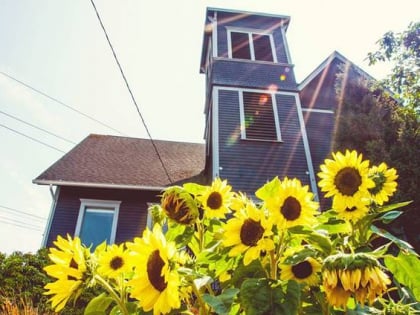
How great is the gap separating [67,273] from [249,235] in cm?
49

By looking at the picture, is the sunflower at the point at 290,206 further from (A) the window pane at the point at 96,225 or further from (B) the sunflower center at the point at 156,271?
(A) the window pane at the point at 96,225

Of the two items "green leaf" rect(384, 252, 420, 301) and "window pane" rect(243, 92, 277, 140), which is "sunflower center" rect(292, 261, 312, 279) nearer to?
"green leaf" rect(384, 252, 420, 301)

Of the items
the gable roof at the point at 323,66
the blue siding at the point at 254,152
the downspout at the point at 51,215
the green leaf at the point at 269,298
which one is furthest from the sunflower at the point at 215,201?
the gable roof at the point at 323,66

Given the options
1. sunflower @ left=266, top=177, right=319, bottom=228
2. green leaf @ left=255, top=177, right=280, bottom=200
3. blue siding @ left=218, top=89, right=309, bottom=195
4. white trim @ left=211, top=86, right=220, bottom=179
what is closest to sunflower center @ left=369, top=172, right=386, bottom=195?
sunflower @ left=266, top=177, right=319, bottom=228

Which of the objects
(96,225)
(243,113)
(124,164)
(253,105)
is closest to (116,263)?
(243,113)

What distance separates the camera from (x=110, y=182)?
9.17m

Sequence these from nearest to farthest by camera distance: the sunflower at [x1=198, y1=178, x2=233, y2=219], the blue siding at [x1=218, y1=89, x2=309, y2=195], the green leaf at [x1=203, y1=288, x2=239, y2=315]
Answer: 1. the green leaf at [x1=203, y1=288, x2=239, y2=315]
2. the sunflower at [x1=198, y1=178, x2=233, y2=219]
3. the blue siding at [x1=218, y1=89, x2=309, y2=195]

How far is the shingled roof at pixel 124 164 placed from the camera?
30.1ft

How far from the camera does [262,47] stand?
1058cm

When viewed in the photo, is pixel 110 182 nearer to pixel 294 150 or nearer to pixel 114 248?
pixel 294 150

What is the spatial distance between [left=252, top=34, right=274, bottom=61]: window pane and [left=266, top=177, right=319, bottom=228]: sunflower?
10.1 meters

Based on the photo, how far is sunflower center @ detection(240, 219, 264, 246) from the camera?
0.80 meters

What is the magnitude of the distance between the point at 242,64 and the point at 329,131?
351cm

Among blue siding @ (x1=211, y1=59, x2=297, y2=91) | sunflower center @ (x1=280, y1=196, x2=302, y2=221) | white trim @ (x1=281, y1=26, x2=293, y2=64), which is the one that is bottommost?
sunflower center @ (x1=280, y1=196, x2=302, y2=221)
